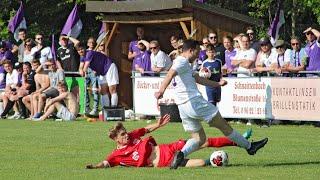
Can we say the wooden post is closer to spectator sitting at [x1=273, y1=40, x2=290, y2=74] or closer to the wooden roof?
the wooden roof

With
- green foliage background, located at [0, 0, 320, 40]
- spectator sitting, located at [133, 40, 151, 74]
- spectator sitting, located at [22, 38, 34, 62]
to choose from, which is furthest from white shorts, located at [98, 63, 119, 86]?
green foliage background, located at [0, 0, 320, 40]

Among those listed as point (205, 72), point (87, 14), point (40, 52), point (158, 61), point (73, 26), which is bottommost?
point (205, 72)

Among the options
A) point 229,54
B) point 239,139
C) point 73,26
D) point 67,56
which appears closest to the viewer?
point 239,139

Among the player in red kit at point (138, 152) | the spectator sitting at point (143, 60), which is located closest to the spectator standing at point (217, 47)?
the spectator sitting at point (143, 60)

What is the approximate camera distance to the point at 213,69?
22391 mm

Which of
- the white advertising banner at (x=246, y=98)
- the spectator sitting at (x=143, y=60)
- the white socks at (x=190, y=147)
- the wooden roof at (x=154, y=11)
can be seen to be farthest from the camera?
the wooden roof at (x=154, y=11)

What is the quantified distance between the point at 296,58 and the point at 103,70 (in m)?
6.36

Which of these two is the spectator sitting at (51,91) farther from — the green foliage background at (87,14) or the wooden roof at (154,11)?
the green foliage background at (87,14)

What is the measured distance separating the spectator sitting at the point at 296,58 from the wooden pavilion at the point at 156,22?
486 cm

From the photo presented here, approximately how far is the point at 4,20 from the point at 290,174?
126 feet

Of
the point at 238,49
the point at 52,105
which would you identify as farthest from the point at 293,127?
the point at 52,105

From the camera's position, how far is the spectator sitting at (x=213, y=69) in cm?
2240

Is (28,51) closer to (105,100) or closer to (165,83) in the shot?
(105,100)

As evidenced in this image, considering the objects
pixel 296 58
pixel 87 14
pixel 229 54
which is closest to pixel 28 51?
pixel 229 54
